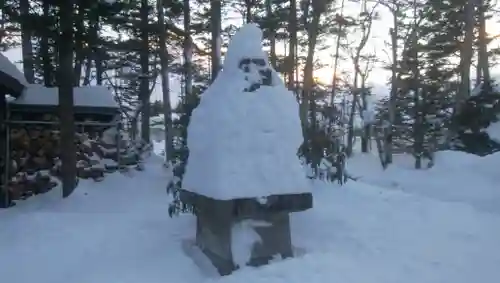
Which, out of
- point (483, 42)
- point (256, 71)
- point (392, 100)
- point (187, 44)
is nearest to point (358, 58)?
point (392, 100)

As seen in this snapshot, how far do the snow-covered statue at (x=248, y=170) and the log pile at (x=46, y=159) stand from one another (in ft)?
21.3

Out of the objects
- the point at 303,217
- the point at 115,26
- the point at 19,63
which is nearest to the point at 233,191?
the point at 303,217

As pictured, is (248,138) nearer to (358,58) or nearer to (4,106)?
(4,106)

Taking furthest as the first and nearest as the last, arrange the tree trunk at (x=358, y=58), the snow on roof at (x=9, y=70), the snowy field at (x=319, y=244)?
the tree trunk at (x=358, y=58)
the snow on roof at (x=9, y=70)
the snowy field at (x=319, y=244)

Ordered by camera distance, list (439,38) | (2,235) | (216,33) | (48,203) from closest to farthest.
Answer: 1. (2,235)
2. (48,203)
3. (216,33)
4. (439,38)

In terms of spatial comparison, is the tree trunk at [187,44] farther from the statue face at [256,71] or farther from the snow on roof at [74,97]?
the statue face at [256,71]

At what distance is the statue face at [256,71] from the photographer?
5.12 m

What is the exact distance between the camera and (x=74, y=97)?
11492 mm

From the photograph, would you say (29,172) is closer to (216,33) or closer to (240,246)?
(216,33)

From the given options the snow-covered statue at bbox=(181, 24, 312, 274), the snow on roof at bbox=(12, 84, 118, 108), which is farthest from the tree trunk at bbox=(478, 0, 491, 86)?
the snow-covered statue at bbox=(181, 24, 312, 274)

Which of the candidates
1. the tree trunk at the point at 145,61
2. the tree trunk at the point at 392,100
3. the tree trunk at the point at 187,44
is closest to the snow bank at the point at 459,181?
the tree trunk at the point at 392,100

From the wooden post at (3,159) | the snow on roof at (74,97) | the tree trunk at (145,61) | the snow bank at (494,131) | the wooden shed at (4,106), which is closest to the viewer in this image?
the wooden shed at (4,106)

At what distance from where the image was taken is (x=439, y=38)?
2186 centimetres

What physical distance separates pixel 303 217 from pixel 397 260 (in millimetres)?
1326
